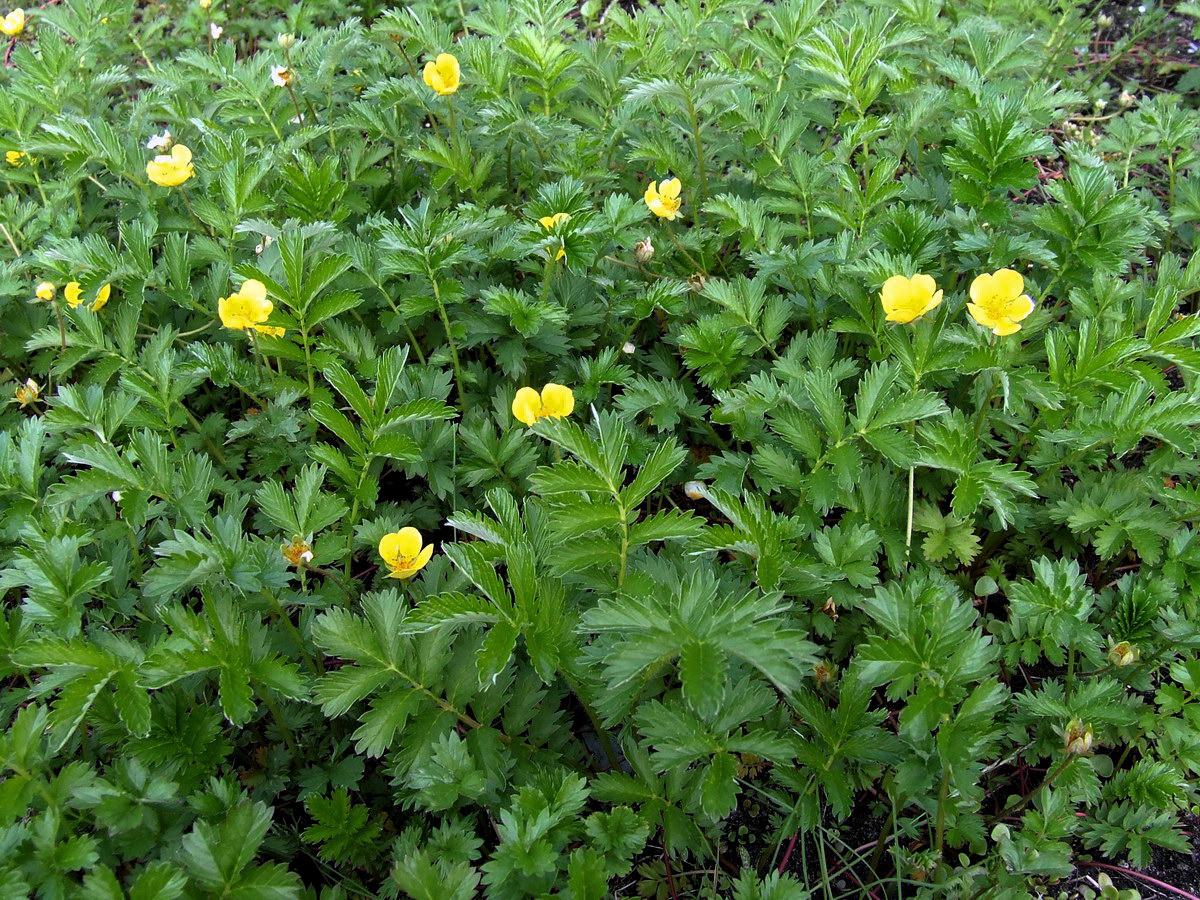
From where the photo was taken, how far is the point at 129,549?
2199 mm

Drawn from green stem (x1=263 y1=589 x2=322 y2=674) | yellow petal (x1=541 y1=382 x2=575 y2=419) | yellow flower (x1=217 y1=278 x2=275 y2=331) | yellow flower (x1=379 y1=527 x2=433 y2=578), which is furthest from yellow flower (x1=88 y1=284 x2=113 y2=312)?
yellow petal (x1=541 y1=382 x2=575 y2=419)

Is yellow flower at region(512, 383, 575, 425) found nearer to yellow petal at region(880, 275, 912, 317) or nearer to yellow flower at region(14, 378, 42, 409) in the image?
yellow petal at region(880, 275, 912, 317)

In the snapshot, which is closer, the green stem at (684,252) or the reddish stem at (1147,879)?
the reddish stem at (1147,879)

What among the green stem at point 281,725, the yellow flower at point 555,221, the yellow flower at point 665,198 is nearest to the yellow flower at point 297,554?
the green stem at point 281,725

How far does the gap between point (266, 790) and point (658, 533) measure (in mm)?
1067

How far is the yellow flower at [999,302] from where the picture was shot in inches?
76.6

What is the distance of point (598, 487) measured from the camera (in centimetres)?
168

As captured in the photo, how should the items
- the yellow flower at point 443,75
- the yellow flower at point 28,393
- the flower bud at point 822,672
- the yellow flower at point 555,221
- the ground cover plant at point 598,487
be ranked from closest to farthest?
the ground cover plant at point 598,487 < the flower bud at point 822,672 < the yellow flower at point 555,221 < the yellow flower at point 28,393 < the yellow flower at point 443,75

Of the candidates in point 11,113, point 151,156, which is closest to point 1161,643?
point 151,156

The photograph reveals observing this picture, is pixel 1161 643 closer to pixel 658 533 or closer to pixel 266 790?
pixel 658 533

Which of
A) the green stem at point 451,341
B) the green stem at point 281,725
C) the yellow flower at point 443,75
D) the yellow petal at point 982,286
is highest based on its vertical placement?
the yellow flower at point 443,75

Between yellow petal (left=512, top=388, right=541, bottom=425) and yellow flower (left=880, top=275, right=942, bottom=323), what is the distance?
0.87m

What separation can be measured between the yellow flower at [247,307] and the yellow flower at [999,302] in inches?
68.1

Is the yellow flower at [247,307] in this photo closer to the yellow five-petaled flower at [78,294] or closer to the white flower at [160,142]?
the yellow five-petaled flower at [78,294]
